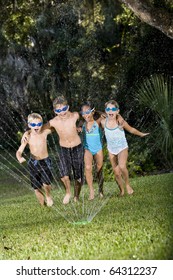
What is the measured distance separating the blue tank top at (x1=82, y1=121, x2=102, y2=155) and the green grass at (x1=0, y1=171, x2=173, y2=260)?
630mm

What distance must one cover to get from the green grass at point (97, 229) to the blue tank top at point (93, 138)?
63cm

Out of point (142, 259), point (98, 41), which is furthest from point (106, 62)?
point (142, 259)

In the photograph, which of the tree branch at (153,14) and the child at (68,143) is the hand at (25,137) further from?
the tree branch at (153,14)

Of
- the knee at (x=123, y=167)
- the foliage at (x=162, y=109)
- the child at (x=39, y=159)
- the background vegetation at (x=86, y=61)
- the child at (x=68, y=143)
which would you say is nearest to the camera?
the child at (x=68, y=143)

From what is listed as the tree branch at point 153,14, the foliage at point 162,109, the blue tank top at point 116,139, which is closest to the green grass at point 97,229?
the blue tank top at point 116,139

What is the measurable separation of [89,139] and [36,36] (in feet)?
38.8

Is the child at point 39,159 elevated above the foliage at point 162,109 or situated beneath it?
elevated above

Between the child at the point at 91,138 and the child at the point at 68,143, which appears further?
the child at the point at 91,138

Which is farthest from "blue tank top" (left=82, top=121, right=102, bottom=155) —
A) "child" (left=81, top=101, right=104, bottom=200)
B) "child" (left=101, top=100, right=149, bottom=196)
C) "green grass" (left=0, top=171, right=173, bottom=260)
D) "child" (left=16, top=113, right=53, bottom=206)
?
"green grass" (left=0, top=171, right=173, bottom=260)

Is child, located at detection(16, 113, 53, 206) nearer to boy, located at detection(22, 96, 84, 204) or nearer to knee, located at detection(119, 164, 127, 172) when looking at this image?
boy, located at detection(22, 96, 84, 204)

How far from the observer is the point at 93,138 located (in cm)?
728

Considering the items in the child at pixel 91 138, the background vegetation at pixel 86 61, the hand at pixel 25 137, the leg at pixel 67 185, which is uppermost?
the hand at pixel 25 137

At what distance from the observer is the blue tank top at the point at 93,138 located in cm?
720
